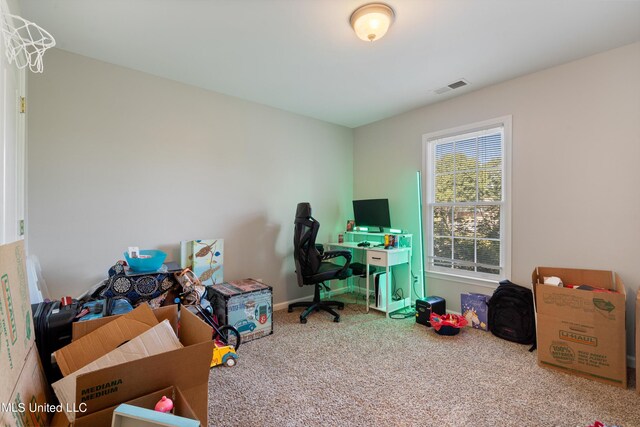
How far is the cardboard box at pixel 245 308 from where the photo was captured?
2.70 metres

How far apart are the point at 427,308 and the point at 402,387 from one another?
122 centimetres

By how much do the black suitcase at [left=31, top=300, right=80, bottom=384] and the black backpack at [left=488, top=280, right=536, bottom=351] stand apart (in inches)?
131

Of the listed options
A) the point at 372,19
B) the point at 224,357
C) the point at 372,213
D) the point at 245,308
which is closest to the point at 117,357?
the point at 224,357

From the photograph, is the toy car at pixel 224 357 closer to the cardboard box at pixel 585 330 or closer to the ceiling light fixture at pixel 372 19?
the cardboard box at pixel 585 330

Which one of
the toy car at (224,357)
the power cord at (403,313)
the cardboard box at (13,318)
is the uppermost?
the cardboard box at (13,318)

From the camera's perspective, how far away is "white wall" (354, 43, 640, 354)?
7.54 feet

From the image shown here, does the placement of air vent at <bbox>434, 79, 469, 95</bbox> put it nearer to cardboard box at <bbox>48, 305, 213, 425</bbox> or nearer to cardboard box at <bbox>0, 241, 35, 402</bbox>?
cardboard box at <bbox>48, 305, 213, 425</bbox>

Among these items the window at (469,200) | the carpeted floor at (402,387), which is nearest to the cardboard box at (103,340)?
the carpeted floor at (402,387)

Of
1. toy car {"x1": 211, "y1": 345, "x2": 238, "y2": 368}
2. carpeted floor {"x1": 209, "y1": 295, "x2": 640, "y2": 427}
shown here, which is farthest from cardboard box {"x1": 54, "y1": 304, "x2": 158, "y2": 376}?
toy car {"x1": 211, "y1": 345, "x2": 238, "y2": 368}

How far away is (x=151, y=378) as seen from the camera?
110 centimetres

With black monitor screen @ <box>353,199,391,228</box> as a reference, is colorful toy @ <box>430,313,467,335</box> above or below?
below

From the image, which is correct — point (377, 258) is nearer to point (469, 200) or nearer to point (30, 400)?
point (469, 200)

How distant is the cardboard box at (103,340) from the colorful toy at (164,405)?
493 mm

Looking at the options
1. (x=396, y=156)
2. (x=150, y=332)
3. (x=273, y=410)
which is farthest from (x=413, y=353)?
(x=396, y=156)
